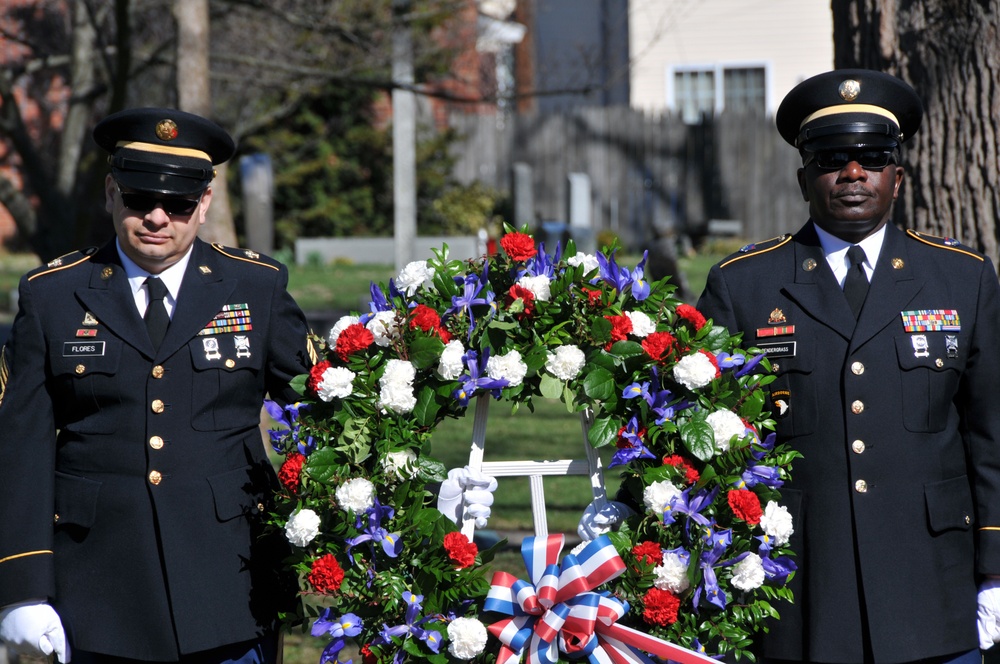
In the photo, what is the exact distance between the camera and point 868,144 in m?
3.04

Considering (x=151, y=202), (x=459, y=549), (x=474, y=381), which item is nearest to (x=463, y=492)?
(x=459, y=549)

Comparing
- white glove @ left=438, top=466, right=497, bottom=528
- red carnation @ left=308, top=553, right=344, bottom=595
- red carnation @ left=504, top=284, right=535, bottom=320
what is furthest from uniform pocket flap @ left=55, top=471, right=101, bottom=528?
red carnation @ left=504, top=284, right=535, bottom=320

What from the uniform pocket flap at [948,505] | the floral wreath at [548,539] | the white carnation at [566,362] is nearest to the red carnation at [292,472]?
the floral wreath at [548,539]

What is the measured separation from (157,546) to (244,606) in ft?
0.90

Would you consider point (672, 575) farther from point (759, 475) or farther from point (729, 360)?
point (729, 360)

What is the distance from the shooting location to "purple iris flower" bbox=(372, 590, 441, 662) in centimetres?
296

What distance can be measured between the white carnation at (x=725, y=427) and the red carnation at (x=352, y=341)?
91 cm

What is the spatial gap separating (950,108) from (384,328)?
281 centimetres

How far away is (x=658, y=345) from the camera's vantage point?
3.02 m

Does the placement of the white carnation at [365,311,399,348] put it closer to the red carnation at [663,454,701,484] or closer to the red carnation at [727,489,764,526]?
the red carnation at [663,454,701,484]

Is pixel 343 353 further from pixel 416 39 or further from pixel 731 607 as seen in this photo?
pixel 416 39

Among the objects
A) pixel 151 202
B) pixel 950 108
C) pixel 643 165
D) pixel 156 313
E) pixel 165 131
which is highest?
pixel 643 165

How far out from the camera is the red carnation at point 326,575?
2.96 meters

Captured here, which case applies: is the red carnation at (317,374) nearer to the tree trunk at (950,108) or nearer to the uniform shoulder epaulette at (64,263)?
the uniform shoulder epaulette at (64,263)
